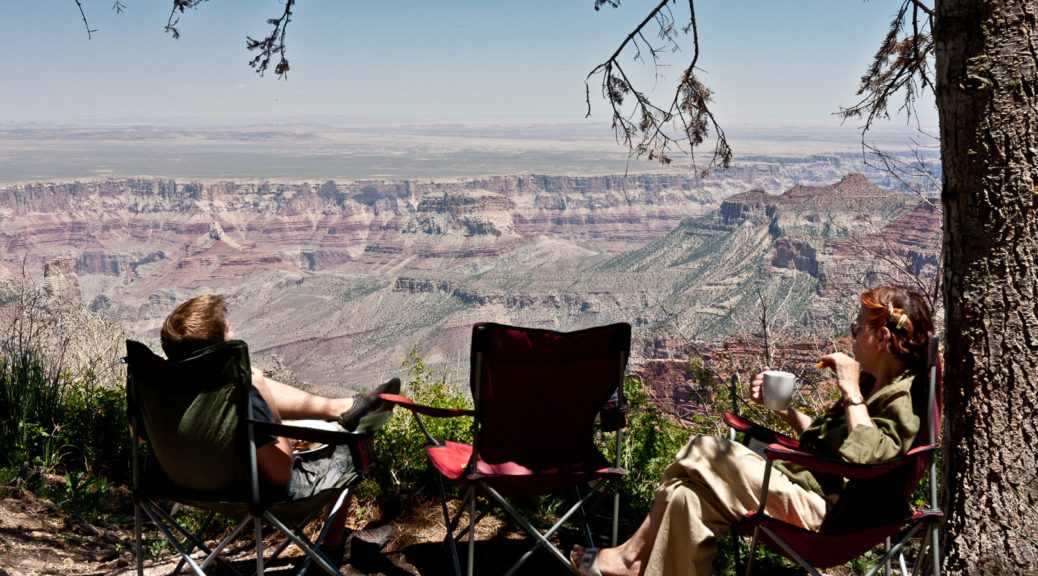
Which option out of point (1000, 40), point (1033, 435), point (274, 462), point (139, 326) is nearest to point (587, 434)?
point (274, 462)

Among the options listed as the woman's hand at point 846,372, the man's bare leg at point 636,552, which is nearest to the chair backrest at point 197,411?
the man's bare leg at point 636,552

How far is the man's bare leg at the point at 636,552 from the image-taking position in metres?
2.30

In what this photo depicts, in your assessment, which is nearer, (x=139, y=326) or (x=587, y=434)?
(x=587, y=434)

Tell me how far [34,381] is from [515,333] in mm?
2857

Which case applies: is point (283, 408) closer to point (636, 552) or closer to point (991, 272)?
point (636, 552)

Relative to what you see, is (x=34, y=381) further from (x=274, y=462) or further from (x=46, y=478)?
(x=274, y=462)

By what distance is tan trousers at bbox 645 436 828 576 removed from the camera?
218cm

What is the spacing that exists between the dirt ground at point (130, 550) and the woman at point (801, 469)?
688 millimetres

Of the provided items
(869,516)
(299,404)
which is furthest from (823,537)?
(299,404)

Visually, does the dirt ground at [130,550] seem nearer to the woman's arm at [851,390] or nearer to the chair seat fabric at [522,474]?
the chair seat fabric at [522,474]

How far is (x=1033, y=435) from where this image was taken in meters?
2.18

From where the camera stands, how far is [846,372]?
224cm

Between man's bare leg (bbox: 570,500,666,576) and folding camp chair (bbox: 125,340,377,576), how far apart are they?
855mm

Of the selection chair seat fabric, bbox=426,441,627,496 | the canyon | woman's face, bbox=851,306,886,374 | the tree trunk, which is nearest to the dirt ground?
chair seat fabric, bbox=426,441,627,496
